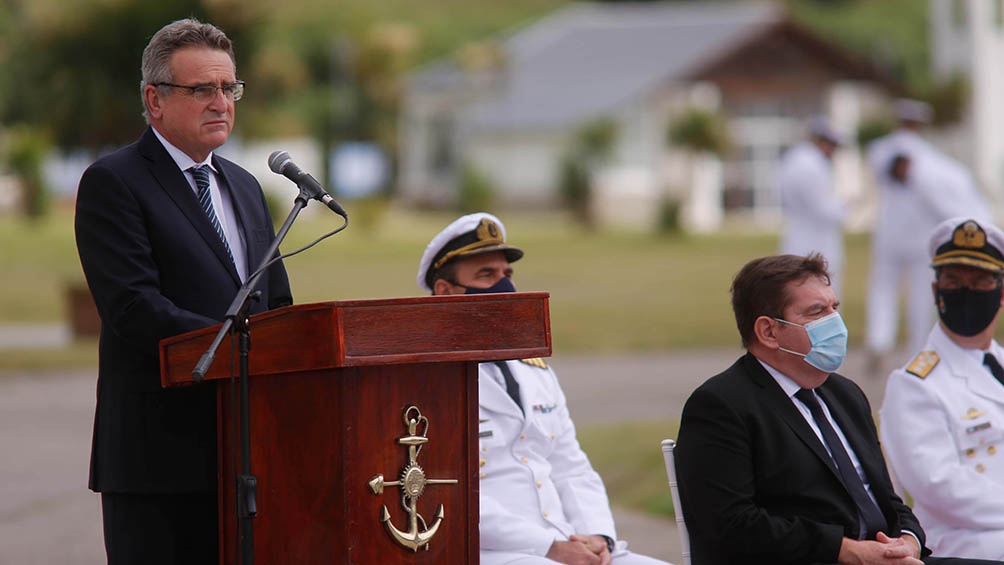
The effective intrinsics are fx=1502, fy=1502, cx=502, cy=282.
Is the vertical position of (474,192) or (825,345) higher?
(474,192)

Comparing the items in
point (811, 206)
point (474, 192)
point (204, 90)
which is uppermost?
point (474, 192)

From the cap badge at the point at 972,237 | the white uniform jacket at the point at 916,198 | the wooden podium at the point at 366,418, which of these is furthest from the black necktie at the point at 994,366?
the white uniform jacket at the point at 916,198

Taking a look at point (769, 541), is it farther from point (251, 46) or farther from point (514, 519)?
point (251, 46)

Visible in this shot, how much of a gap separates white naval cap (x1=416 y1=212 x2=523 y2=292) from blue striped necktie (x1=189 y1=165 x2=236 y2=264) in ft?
3.54

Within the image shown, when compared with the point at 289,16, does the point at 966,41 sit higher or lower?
lower

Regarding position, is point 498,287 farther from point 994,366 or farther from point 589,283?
point 589,283

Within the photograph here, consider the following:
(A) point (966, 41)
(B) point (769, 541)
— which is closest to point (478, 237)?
(B) point (769, 541)

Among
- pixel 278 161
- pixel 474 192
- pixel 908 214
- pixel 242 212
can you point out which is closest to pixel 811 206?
pixel 908 214

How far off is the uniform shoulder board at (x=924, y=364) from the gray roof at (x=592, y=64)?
157 ft

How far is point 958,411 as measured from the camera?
491 centimetres

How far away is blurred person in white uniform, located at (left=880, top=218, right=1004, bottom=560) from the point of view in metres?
4.80

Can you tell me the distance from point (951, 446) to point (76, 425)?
7.85m

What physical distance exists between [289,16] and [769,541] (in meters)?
90.6

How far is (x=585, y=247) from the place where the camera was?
113 feet
